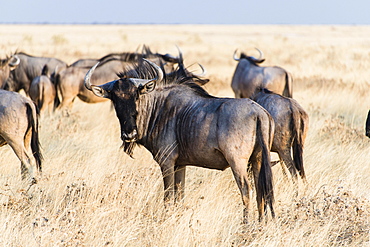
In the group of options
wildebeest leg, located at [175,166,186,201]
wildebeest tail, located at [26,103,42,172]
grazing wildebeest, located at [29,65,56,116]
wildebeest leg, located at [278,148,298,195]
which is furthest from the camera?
grazing wildebeest, located at [29,65,56,116]

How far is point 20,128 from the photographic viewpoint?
585 centimetres

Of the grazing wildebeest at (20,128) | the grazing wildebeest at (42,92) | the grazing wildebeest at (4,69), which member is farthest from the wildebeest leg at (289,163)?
the grazing wildebeest at (4,69)

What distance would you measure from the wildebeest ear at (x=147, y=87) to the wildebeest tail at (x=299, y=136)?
175 cm

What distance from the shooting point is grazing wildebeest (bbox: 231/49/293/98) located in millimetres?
10492

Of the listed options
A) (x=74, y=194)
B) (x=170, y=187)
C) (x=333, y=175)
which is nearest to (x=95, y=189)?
(x=74, y=194)

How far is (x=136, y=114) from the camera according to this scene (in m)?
4.96

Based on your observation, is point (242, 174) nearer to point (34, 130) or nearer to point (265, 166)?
point (265, 166)

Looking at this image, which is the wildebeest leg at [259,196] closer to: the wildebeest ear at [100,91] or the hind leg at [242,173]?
the hind leg at [242,173]

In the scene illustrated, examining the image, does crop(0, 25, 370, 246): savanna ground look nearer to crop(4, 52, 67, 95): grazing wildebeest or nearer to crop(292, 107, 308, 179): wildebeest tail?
crop(292, 107, 308, 179): wildebeest tail

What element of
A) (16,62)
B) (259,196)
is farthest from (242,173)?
(16,62)

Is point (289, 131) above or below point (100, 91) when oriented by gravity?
below

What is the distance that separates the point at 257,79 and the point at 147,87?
246 inches

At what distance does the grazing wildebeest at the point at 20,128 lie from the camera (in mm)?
5766

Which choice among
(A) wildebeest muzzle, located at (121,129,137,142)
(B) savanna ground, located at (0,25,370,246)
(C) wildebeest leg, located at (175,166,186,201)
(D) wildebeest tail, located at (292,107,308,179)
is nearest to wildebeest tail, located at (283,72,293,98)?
(B) savanna ground, located at (0,25,370,246)
